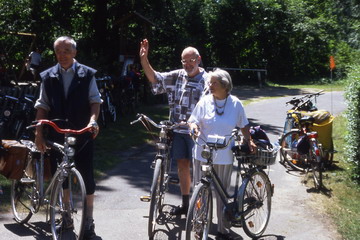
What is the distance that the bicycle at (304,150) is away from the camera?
809cm

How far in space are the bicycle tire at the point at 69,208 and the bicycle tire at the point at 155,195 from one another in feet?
2.55

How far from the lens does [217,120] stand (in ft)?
17.4

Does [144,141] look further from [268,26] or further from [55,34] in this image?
[268,26]

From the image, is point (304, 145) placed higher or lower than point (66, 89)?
lower

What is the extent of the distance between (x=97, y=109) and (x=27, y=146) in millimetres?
1058

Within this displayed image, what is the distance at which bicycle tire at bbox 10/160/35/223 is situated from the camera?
5.60m

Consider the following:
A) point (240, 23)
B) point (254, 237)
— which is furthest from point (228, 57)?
point (254, 237)

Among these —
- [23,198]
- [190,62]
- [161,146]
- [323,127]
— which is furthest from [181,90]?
[323,127]

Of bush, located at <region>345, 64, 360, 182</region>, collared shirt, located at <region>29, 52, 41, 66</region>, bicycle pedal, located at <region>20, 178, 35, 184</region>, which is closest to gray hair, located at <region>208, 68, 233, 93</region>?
bicycle pedal, located at <region>20, 178, 35, 184</region>

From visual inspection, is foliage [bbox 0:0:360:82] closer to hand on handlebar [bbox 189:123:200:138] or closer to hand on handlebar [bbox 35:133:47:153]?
hand on handlebar [bbox 35:133:47:153]

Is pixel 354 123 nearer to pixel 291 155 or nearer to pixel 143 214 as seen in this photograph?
pixel 291 155

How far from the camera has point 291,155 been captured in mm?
9445

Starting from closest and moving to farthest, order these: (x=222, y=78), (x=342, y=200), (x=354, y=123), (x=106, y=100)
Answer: (x=222, y=78) < (x=342, y=200) < (x=354, y=123) < (x=106, y=100)

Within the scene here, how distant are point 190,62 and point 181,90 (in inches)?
14.0
